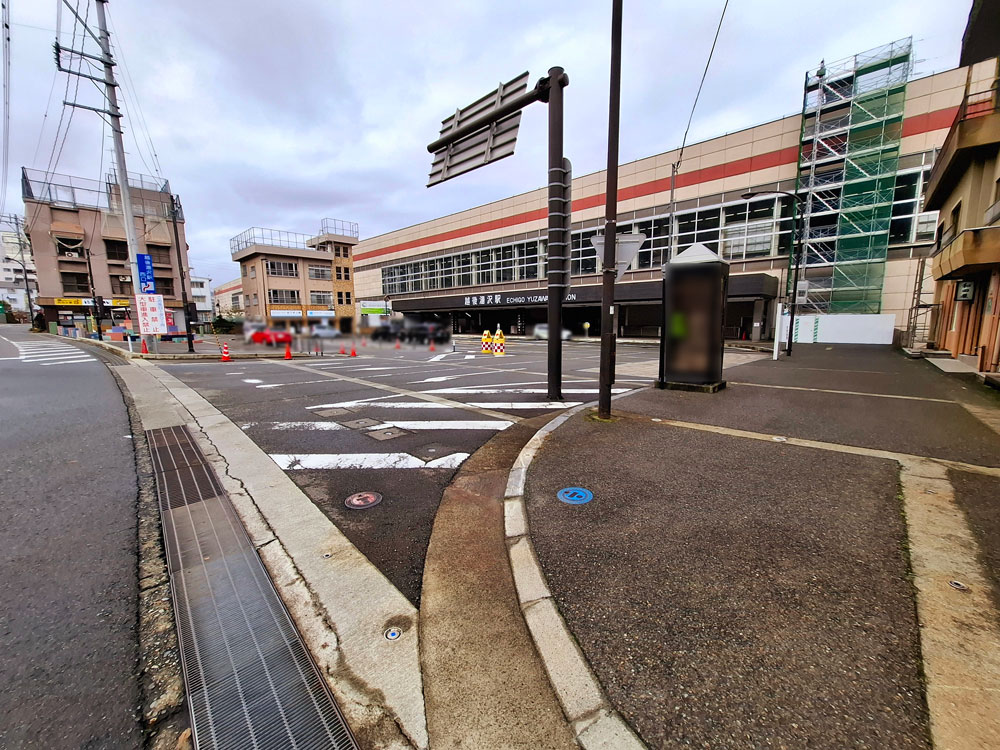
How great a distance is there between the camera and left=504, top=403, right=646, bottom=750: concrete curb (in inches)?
64.1

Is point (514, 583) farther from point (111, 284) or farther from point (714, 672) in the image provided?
point (111, 284)

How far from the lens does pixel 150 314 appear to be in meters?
17.2

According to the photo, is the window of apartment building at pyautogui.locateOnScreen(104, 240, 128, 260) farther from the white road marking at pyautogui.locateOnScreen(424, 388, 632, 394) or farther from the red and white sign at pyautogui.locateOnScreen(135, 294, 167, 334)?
the white road marking at pyautogui.locateOnScreen(424, 388, 632, 394)

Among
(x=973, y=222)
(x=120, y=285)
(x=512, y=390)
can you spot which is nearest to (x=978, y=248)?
(x=973, y=222)

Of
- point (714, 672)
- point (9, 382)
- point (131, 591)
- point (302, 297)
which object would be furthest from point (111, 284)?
point (714, 672)

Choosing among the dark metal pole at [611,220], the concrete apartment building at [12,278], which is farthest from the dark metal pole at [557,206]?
the concrete apartment building at [12,278]

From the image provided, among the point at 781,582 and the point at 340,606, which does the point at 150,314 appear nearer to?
the point at 340,606

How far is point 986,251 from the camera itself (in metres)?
9.95

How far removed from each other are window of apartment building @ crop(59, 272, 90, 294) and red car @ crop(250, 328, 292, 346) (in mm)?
55268

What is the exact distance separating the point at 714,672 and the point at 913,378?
519 inches

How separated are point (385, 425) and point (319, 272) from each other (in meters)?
57.0

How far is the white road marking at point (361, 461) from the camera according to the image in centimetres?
475

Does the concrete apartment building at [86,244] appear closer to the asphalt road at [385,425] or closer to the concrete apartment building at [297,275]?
the concrete apartment building at [297,275]

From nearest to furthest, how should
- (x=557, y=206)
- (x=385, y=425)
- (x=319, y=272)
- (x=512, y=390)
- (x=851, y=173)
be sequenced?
(x=385, y=425)
(x=557, y=206)
(x=512, y=390)
(x=851, y=173)
(x=319, y=272)
